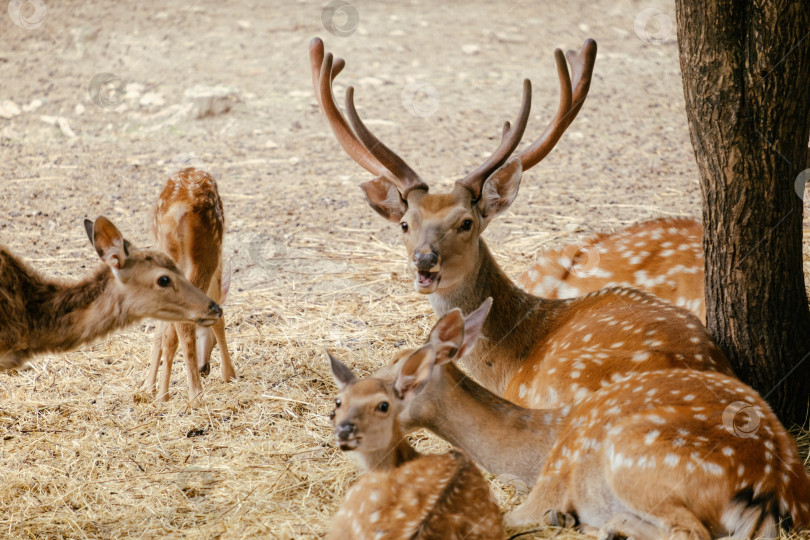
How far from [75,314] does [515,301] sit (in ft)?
6.59

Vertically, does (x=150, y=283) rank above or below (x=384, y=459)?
above

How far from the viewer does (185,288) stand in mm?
4152

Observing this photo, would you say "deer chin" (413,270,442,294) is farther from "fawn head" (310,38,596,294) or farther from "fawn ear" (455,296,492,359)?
"fawn ear" (455,296,492,359)

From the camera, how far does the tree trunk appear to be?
3.63 meters

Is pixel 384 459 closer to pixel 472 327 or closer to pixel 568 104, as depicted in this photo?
pixel 472 327

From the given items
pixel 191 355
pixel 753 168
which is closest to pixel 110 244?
pixel 191 355

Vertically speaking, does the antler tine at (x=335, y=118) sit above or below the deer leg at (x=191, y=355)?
above

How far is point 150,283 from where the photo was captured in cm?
407

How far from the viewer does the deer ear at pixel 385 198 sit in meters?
4.43

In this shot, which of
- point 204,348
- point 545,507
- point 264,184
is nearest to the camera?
point 545,507

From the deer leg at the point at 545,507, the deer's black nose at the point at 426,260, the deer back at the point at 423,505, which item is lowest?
the deer leg at the point at 545,507

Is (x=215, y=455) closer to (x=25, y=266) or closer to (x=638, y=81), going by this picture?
(x=25, y=266)

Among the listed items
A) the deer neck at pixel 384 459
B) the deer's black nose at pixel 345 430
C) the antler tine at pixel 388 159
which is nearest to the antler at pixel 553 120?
the antler tine at pixel 388 159

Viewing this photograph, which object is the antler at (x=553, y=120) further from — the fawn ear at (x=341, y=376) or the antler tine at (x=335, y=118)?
the fawn ear at (x=341, y=376)
